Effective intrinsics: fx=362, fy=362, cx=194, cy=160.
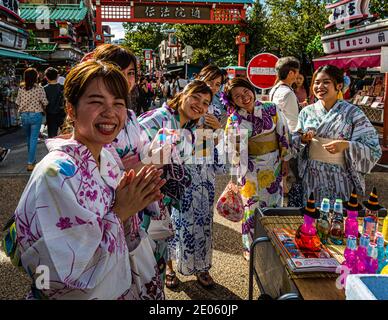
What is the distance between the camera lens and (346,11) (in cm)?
1031

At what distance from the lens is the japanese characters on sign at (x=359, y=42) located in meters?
8.91

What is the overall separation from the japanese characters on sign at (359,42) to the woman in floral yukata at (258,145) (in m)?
7.21

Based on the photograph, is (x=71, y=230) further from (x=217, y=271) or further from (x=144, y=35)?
(x=144, y=35)

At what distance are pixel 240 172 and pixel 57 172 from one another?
235 cm

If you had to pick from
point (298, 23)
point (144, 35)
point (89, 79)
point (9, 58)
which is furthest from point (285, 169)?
point (144, 35)

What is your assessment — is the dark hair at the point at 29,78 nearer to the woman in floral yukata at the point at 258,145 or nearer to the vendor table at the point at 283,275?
the woman in floral yukata at the point at 258,145

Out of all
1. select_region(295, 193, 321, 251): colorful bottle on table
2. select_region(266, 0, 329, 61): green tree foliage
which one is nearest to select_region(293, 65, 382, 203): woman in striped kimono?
select_region(295, 193, 321, 251): colorful bottle on table

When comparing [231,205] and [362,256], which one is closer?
[362,256]

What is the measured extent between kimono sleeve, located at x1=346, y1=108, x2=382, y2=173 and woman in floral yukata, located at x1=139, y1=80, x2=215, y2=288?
3.86 ft

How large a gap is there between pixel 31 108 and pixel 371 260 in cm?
629

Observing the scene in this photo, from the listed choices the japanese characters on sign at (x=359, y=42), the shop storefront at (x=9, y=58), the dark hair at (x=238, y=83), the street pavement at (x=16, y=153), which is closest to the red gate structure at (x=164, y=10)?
the shop storefront at (x=9, y=58)

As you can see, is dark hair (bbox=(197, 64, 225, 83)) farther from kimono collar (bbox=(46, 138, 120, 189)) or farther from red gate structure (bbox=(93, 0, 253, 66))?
red gate structure (bbox=(93, 0, 253, 66))
